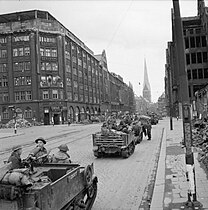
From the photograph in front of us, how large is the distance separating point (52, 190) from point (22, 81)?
64.6 m

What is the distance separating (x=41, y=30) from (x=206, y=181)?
64828 millimetres

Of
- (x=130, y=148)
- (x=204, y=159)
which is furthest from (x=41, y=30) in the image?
(x=204, y=159)

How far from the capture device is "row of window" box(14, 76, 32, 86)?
66438mm

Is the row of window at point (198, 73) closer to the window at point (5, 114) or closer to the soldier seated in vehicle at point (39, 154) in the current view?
the window at point (5, 114)

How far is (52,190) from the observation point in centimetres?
481

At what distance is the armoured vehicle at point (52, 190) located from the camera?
432 cm

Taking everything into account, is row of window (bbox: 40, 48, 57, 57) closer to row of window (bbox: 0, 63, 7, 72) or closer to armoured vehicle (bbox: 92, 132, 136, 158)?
row of window (bbox: 0, 63, 7, 72)

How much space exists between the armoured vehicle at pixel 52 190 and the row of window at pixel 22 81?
6176cm

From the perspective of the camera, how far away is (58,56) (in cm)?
6988

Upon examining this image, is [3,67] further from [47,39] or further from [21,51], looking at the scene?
[47,39]

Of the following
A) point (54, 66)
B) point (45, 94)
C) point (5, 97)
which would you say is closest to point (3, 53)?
point (5, 97)

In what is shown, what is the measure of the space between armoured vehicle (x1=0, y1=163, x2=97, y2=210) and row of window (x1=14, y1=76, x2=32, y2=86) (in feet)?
203

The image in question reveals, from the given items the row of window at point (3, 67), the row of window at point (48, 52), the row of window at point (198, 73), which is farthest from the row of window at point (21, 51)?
the row of window at point (198, 73)

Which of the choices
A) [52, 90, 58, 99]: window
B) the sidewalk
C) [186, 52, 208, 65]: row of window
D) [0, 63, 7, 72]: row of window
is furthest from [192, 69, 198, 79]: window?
the sidewalk
